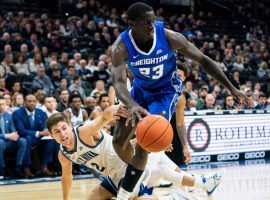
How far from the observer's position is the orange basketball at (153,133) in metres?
4.54

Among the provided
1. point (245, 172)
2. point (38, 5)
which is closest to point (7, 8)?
point (38, 5)

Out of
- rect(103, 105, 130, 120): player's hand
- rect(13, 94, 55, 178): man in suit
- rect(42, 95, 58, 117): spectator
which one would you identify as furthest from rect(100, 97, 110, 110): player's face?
rect(103, 105, 130, 120): player's hand

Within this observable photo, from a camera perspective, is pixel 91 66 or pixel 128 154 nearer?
pixel 128 154

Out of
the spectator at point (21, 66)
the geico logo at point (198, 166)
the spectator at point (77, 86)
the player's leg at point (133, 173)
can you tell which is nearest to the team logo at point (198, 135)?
the geico logo at point (198, 166)

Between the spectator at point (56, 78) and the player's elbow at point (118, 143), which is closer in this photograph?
the player's elbow at point (118, 143)

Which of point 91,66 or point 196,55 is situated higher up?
point 196,55

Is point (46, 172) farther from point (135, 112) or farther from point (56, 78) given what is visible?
point (135, 112)

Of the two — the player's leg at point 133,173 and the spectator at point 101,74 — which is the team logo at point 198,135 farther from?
the player's leg at point 133,173

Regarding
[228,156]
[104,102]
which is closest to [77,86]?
[104,102]

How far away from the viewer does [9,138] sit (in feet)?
33.4

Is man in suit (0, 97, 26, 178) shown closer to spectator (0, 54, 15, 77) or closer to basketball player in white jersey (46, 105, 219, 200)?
spectator (0, 54, 15, 77)

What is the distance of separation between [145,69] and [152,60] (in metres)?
0.11

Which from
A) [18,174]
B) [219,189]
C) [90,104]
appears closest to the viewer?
[219,189]

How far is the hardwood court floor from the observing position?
23.5 feet
